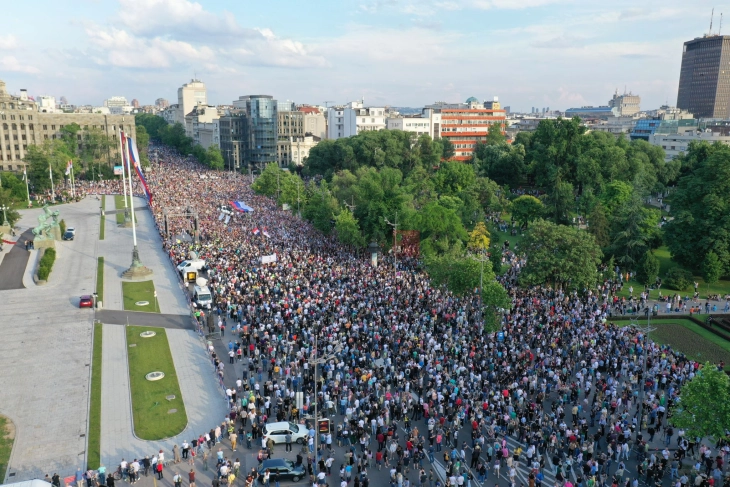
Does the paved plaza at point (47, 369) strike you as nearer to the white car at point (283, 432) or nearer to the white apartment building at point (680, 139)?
the white car at point (283, 432)

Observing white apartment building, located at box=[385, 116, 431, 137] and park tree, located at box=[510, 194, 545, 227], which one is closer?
park tree, located at box=[510, 194, 545, 227]

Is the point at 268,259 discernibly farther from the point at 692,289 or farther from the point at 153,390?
the point at 692,289

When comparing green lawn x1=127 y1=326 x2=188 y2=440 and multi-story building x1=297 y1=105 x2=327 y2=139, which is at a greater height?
multi-story building x1=297 y1=105 x2=327 y2=139

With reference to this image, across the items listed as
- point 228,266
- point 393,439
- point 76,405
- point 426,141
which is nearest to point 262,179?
point 426,141

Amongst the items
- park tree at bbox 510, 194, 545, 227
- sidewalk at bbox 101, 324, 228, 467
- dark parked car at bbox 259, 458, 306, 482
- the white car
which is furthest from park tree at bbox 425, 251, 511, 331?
park tree at bbox 510, 194, 545, 227

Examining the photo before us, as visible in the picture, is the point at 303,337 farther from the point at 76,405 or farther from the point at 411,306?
the point at 76,405

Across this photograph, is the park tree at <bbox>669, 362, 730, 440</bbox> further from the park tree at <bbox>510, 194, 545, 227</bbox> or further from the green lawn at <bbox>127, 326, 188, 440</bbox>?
the park tree at <bbox>510, 194, 545, 227</bbox>

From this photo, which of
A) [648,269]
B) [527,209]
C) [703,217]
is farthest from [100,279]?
[703,217]
